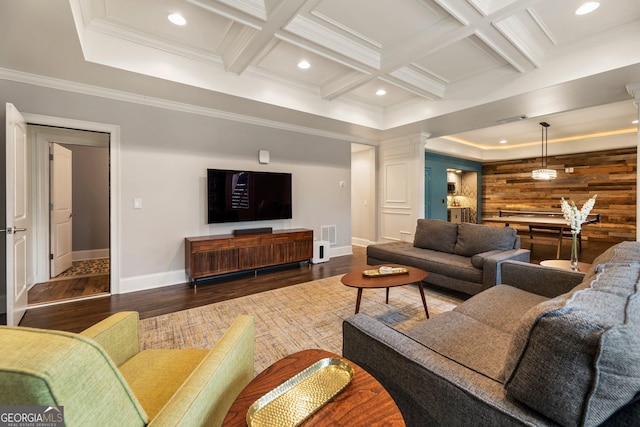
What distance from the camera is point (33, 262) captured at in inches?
150

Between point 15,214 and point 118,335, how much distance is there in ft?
7.67

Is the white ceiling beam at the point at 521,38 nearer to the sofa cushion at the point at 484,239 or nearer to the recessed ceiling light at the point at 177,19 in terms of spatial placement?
the sofa cushion at the point at 484,239

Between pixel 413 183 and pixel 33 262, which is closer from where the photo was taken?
pixel 33 262

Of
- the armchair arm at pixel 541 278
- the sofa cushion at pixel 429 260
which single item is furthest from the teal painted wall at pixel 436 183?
the armchair arm at pixel 541 278

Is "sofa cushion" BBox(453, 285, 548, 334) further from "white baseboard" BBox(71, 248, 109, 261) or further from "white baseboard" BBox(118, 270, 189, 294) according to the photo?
"white baseboard" BBox(71, 248, 109, 261)

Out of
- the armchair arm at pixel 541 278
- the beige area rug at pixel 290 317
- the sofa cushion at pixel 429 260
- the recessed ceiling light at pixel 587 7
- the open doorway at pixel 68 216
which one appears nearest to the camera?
the armchair arm at pixel 541 278

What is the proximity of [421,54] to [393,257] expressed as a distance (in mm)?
2464

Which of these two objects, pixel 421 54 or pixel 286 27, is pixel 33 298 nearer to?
pixel 286 27

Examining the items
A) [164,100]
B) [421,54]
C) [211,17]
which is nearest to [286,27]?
[211,17]

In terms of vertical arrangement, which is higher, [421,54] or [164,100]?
[421,54]

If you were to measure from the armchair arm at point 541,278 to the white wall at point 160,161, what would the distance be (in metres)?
3.45

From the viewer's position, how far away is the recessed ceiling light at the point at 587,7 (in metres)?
2.46

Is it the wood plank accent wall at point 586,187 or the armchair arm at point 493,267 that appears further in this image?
the wood plank accent wall at point 586,187

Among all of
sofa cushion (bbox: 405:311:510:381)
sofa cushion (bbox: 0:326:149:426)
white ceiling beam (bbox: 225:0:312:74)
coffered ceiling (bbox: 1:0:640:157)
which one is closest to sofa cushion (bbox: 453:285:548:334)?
sofa cushion (bbox: 405:311:510:381)
